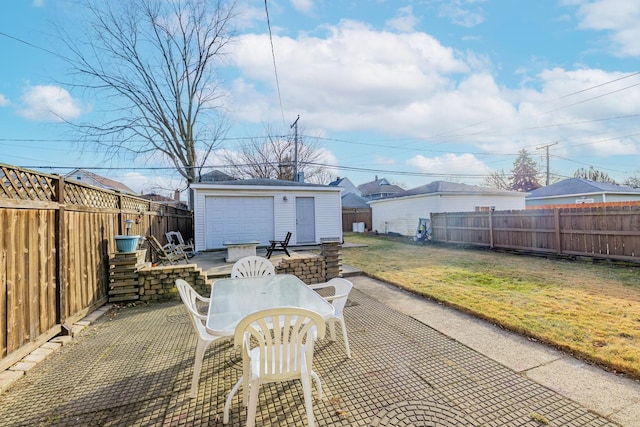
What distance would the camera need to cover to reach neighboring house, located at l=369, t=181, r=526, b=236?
15049mm

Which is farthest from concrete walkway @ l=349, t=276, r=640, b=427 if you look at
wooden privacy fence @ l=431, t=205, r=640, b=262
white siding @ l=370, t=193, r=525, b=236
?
white siding @ l=370, t=193, r=525, b=236

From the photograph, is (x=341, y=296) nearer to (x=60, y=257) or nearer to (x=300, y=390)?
(x=300, y=390)

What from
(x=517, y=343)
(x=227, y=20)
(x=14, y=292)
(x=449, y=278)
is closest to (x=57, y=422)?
(x=14, y=292)

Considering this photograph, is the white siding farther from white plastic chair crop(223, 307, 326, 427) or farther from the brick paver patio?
white plastic chair crop(223, 307, 326, 427)

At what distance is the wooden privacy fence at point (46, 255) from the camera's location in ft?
8.51

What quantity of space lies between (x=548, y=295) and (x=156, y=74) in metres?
19.3

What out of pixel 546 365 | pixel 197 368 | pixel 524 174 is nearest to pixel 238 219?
pixel 197 368

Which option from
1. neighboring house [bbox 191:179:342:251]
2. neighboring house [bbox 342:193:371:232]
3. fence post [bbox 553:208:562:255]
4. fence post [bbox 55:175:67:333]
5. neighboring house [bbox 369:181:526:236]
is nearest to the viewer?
fence post [bbox 55:175:67:333]

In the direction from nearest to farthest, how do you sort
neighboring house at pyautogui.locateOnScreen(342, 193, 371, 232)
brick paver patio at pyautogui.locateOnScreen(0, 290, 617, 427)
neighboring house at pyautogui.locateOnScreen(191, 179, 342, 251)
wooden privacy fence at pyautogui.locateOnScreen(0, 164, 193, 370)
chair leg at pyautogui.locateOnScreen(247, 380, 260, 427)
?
chair leg at pyautogui.locateOnScreen(247, 380, 260, 427)
brick paver patio at pyautogui.locateOnScreen(0, 290, 617, 427)
wooden privacy fence at pyautogui.locateOnScreen(0, 164, 193, 370)
neighboring house at pyautogui.locateOnScreen(191, 179, 342, 251)
neighboring house at pyautogui.locateOnScreen(342, 193, 371, 232)

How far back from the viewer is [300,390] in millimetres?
2252

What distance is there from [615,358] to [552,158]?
3170 cm

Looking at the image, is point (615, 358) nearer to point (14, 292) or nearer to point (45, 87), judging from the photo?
point (14, 292)

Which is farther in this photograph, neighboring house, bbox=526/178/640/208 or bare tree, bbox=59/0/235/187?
neighboring house, bbox=526/178/640/208

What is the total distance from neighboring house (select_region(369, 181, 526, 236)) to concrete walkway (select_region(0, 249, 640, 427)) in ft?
41.1
